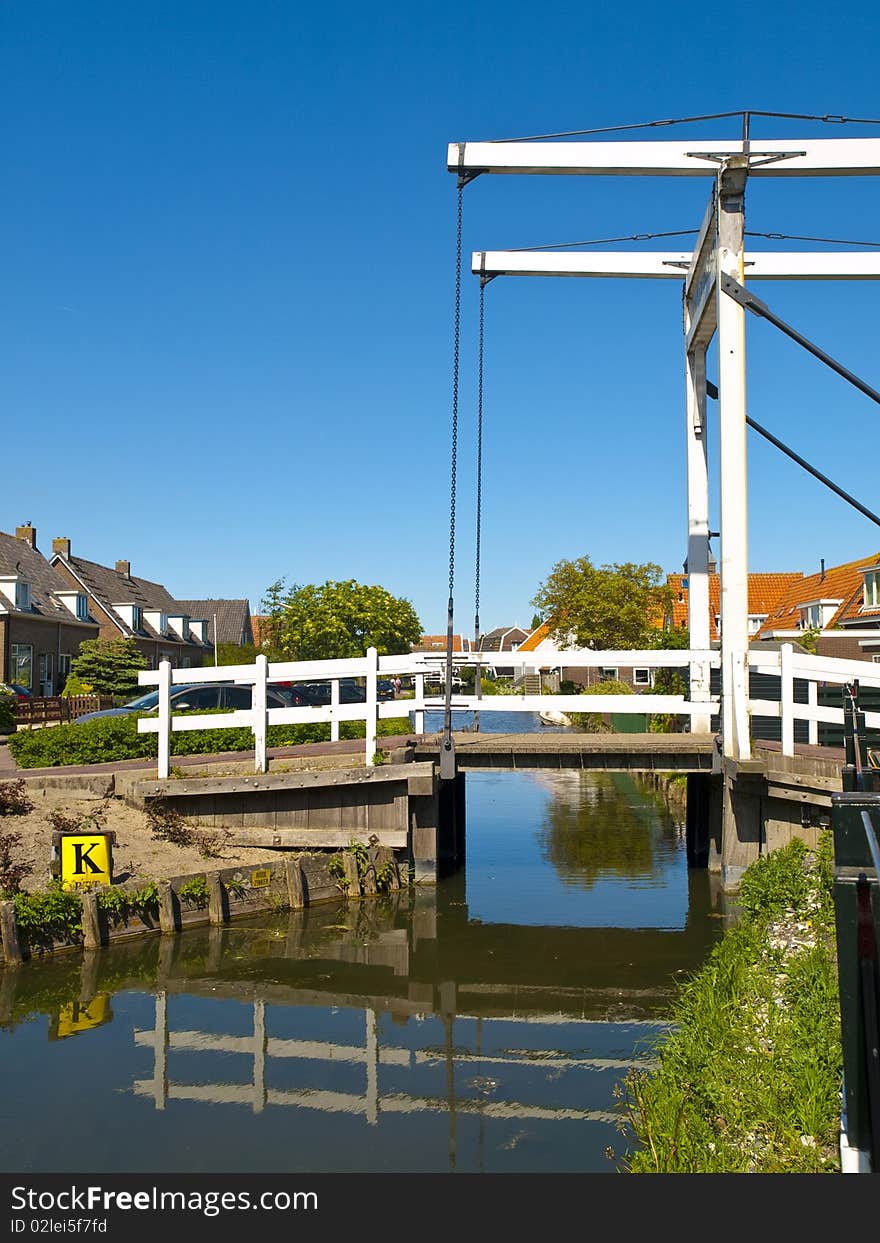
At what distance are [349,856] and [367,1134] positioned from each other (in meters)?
6.74

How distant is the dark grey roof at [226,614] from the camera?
74312mm

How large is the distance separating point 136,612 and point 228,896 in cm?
4678

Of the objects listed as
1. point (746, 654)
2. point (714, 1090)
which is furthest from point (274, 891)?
point (714, 1090)

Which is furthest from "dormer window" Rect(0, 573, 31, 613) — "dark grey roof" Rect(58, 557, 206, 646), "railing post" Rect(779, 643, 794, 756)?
"railing post" Rect(779, 643, 794, 756)

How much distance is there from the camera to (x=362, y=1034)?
856 centimetres

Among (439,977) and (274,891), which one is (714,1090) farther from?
(274,891)

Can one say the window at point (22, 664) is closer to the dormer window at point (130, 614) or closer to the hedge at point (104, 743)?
the dormer window at point (130, 614)

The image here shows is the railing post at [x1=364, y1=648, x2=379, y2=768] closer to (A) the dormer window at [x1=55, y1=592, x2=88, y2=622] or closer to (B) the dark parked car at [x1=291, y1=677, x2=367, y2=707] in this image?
(B) the dark parked car at [x1=291, y1=677, x2=367, y2=707]

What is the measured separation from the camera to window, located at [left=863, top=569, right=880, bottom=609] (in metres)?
36.0

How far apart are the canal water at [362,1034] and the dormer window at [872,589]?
2506cm

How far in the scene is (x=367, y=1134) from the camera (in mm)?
6570

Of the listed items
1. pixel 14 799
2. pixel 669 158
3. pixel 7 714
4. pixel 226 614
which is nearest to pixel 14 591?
pixel 7 714
